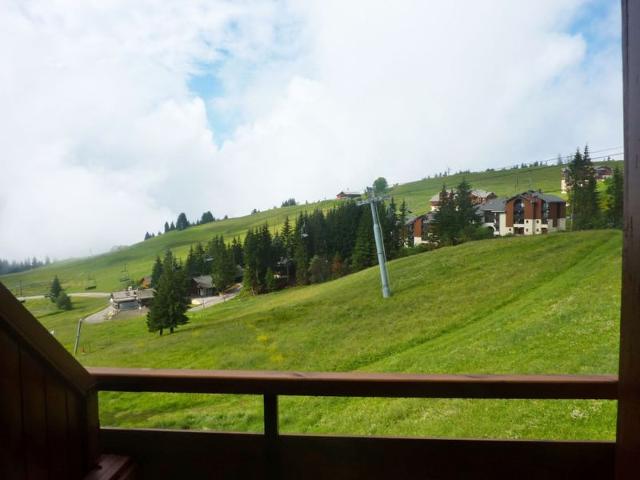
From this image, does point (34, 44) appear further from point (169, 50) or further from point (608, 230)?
point (608, 230)

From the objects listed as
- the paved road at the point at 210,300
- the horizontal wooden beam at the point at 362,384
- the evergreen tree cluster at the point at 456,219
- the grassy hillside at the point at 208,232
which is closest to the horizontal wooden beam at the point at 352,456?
the horizontal wooden beam at the point at 362,384

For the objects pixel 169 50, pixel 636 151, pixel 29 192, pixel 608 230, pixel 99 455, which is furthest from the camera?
pixel 608 230

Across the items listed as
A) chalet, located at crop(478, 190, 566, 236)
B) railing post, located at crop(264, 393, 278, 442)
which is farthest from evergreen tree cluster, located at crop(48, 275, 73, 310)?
chalet, located at crop(478, 190, 566, 236)

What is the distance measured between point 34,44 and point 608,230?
8.11 ft

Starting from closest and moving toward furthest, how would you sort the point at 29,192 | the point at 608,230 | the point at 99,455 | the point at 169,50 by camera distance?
the point at 99,455 → the point at 29,192 → the point at 169,50 → the point at 608,230

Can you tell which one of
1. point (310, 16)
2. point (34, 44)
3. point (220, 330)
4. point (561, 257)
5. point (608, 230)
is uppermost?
point (310, 16)

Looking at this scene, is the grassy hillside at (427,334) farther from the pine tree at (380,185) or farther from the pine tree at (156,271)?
the pine tree at (380,185)

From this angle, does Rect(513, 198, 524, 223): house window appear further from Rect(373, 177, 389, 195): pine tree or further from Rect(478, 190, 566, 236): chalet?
Rect(373, 177, 389, 195): pine tree

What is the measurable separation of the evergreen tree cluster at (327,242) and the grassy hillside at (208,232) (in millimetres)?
78

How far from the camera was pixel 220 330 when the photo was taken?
2.31 metres

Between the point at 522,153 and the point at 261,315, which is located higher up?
the point at 522,153

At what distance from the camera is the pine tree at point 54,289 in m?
1.71

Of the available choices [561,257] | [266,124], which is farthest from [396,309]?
[266,124]

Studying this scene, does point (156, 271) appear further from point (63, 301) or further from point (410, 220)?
point (410, 220)
